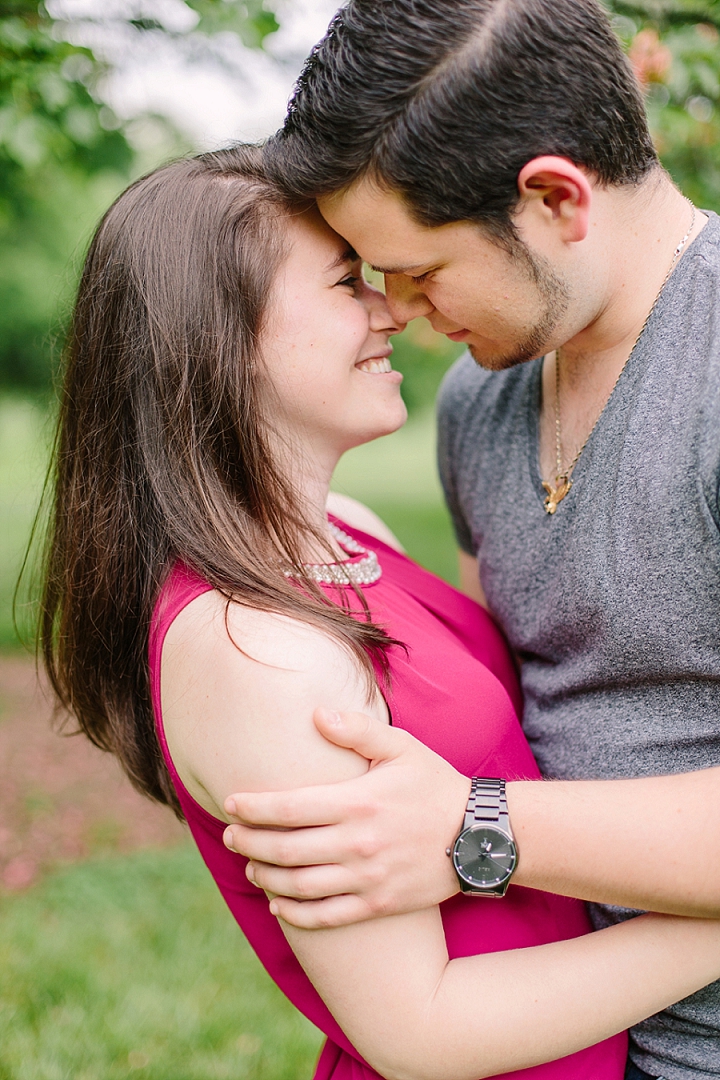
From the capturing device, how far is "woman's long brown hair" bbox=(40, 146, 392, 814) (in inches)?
74.8

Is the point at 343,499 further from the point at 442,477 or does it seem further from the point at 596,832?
the point at 596,832

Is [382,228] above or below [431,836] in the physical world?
above

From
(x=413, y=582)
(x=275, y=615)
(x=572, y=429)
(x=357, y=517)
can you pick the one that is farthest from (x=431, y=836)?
(x=357, y=517)

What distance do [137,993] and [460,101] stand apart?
3263mm

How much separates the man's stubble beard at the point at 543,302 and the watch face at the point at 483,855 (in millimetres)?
1102

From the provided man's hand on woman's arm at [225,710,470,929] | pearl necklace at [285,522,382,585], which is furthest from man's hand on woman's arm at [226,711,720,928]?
pearl necklace at [285,522,382,585]

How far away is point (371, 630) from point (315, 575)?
282 mm

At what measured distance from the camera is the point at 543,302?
2.09m

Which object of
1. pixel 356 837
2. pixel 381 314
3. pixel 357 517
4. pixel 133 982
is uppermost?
pixel 381 314

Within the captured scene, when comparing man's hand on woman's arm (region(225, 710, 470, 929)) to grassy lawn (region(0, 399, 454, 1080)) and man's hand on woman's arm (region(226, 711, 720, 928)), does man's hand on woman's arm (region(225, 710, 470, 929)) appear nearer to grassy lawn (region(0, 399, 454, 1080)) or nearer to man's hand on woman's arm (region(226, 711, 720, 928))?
man's hand on woman's arm (region(226, 711, 720, 928))

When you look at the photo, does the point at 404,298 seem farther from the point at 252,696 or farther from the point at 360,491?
the point at 360,491

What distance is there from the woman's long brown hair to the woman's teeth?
29 cm

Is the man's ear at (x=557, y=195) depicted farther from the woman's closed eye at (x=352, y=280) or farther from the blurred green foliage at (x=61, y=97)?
the blurred green foliage at (x=61, y=97)

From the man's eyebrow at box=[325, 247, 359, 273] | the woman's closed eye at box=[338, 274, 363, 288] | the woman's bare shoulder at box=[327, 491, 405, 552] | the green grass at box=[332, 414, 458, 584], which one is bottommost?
the green grass at box=[332, 414, 458, 584]
